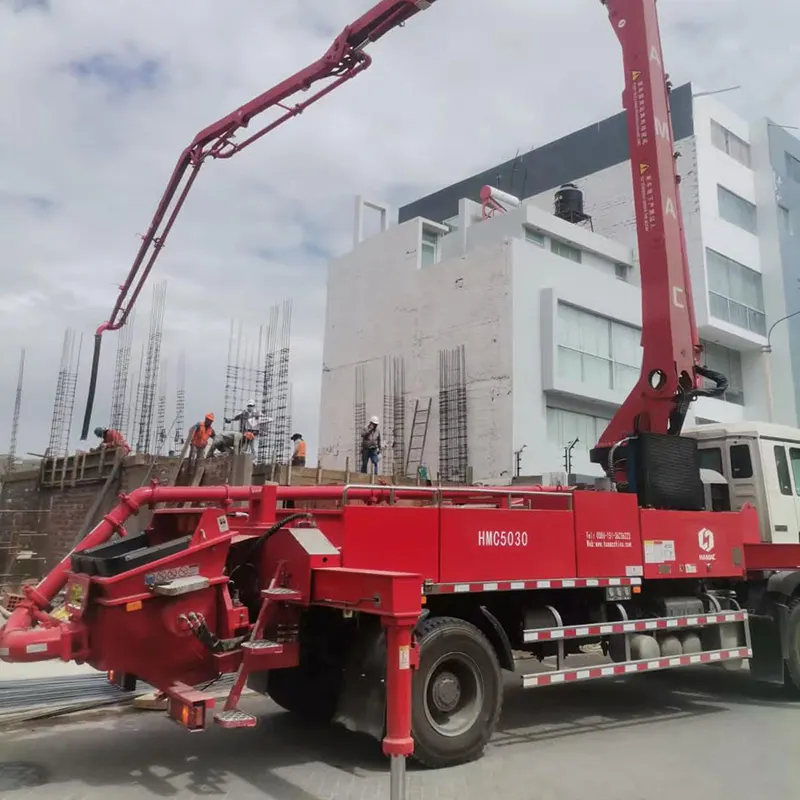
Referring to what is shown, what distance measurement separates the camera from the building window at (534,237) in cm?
2577

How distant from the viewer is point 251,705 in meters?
7.82

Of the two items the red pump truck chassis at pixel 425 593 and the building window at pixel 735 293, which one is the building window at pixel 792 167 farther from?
the red pump truck chassis at pixel 425 593

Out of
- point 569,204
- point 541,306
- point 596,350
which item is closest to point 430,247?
point 569,204

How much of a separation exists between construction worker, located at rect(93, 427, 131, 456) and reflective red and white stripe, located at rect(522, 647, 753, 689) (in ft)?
45.7

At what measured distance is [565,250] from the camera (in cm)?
2741

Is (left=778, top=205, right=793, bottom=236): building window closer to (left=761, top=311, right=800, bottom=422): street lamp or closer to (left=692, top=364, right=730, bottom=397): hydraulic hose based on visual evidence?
(left=761, top=311, right=800, bottom=422): street lamp

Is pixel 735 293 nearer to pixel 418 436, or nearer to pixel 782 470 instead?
pixel 418 436

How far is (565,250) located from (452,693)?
23768 millimetres

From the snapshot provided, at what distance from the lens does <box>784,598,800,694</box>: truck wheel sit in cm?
802

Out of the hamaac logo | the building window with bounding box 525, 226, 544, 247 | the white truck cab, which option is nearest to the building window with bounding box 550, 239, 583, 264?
the building window with bounding box 525, 226, 544, 247

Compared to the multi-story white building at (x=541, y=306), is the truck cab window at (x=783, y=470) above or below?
below

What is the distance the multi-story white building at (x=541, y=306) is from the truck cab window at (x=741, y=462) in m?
13.3

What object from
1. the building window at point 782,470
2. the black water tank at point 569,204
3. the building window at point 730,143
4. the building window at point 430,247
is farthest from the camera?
the building window at point 730,143

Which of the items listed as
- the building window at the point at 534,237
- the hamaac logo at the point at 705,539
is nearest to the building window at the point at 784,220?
the building window at the point at 534,237
